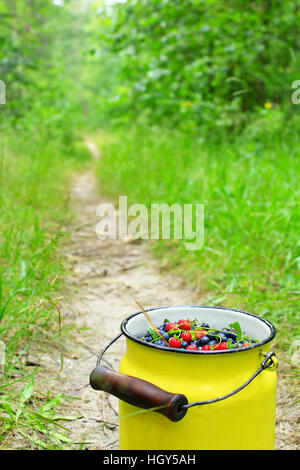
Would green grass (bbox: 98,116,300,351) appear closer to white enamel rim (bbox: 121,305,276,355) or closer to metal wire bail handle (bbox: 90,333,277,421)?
white enamel rim (bbox: 121,305,276,355)

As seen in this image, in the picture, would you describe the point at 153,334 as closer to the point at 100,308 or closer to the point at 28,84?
the point at 100,308

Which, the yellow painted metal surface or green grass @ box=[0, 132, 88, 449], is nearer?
the yellow painted metal surface

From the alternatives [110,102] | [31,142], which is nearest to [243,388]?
[31,142]

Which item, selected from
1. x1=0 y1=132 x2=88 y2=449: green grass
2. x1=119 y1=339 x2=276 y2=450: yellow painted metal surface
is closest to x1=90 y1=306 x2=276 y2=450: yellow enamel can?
A: x1=119 y1=339 x2=276 y2=450: yellow painted metal surface

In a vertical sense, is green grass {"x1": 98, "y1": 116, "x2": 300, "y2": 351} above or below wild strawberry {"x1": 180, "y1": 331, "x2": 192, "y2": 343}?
above

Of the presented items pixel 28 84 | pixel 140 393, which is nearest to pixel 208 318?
pixel 140 393

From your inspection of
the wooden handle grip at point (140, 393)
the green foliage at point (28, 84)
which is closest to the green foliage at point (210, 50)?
the green foliage at point (28, 84)

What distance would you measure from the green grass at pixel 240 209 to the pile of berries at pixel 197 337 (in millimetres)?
726

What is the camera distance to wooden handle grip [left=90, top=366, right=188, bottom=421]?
0.93 meters

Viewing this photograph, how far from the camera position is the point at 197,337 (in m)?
1.17

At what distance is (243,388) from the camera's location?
3.34ft

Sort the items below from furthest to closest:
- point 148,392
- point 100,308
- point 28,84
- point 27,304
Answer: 1. point 28,84
2. point 100,308
3. point 27,304
4. point 148,392

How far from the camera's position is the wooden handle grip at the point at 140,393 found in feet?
3.06

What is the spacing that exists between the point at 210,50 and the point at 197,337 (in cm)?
478
